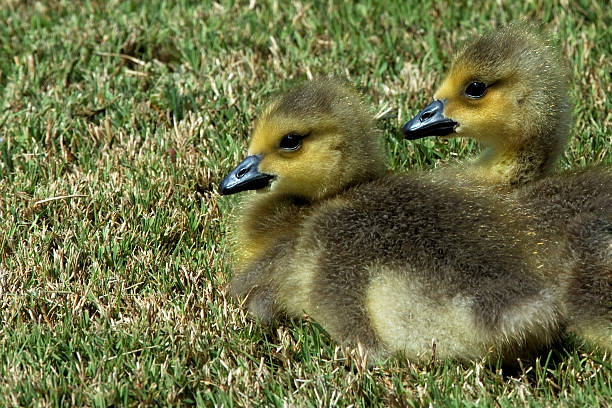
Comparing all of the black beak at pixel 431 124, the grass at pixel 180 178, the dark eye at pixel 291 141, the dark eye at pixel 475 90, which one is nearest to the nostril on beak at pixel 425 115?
the black beak at pixel 431 124

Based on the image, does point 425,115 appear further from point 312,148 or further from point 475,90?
point 312,148

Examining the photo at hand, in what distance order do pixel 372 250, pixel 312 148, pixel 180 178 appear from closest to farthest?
1. pixel 372 250
2. pixel 312 148
3. pixel 180 178

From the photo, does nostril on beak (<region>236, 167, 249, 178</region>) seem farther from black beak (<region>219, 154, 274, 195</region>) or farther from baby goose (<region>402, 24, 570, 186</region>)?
baby goose (<region>402, 24, 570, 186</region>)

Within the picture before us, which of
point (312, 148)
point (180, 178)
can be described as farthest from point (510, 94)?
point (180, 178)

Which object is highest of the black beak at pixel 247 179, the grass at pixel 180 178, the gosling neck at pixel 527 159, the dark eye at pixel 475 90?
the dark eye at pixel 475 90

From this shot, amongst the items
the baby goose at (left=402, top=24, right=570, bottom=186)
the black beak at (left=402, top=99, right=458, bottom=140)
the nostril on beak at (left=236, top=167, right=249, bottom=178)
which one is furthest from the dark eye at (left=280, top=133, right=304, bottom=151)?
the baby goose at (left=402, top=24, right=570, bottom=186)

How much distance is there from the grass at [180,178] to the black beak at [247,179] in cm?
27

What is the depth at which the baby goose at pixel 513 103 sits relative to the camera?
311 cm

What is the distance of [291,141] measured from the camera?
3043 mm

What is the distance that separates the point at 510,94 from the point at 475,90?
12cm

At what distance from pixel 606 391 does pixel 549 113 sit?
37.0 inches

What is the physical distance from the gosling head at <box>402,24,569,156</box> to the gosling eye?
46 centimetres

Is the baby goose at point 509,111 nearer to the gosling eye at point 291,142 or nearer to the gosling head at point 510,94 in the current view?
the gosling head at point 510,94

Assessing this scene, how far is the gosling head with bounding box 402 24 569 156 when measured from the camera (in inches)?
122
